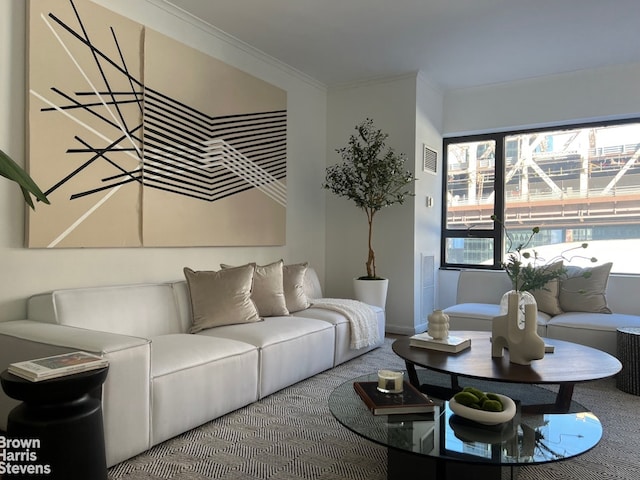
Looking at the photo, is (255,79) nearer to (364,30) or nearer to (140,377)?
(364,30)

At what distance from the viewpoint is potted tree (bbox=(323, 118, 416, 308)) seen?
4742mm

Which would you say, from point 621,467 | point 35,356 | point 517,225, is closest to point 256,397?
point 35,356

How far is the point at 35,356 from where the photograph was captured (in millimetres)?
2219

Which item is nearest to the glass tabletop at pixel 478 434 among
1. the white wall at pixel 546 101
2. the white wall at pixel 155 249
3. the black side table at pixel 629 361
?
the black side table at pixel 629 361

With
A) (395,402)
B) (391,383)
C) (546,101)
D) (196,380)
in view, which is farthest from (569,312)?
(196,380)

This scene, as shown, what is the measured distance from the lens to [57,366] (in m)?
1.80

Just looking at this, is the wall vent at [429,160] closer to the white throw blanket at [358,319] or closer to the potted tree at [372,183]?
the potted tree at [372,183]

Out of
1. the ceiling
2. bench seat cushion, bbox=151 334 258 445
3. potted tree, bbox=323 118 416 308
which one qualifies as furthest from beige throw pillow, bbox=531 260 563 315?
bench seat cushion, bbox=151 334 258 445

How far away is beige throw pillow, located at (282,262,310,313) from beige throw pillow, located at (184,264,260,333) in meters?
0.52

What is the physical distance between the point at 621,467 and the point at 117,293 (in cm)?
278

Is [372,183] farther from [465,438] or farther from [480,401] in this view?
[465,438]

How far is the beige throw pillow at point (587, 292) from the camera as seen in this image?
4074 millimetres

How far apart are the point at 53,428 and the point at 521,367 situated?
208cm

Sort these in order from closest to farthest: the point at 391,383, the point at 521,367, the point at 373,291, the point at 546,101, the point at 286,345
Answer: the point at 391,383 → the point at 521,367 → the point at 286,345 → the point at 373,291 → the point at 546,101
